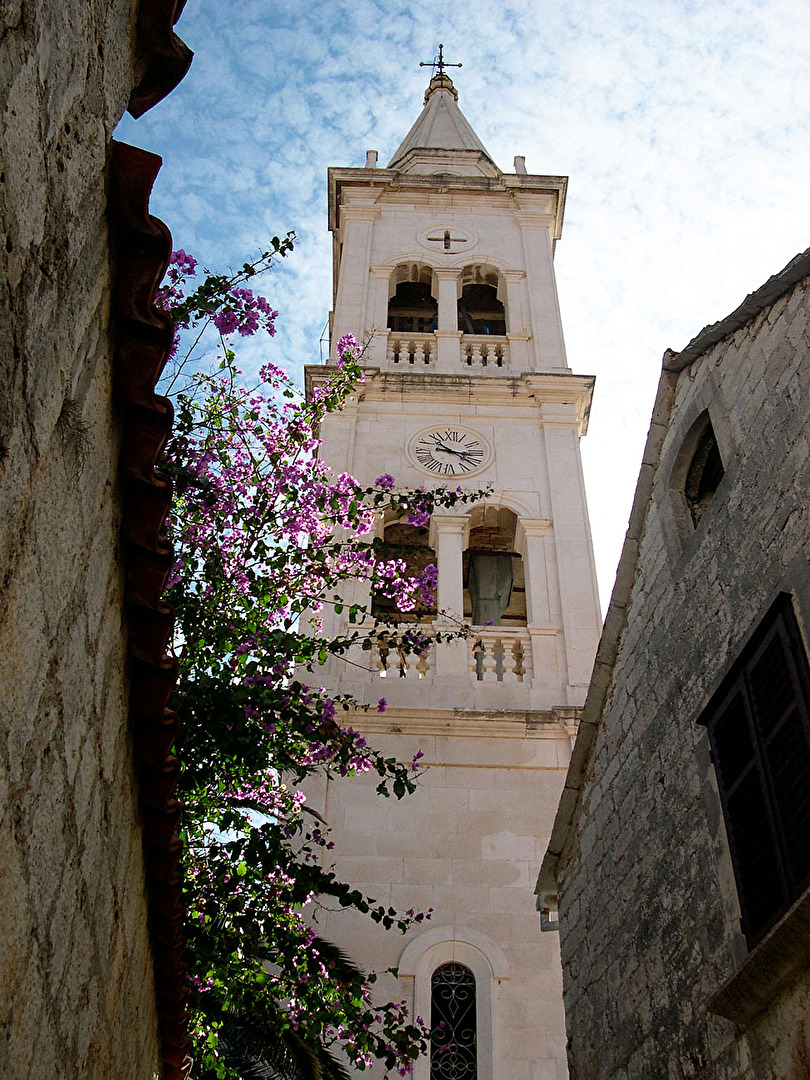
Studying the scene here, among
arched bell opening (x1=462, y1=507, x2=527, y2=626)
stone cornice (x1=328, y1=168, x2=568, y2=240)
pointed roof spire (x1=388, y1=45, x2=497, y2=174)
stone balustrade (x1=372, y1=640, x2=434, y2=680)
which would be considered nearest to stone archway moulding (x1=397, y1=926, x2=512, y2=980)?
stone balustrade (x1=372, y1=640, x2=434, y2=680)

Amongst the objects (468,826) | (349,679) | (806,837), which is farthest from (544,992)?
(806,837)

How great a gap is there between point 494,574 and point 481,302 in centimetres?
749

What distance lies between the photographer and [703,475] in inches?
254

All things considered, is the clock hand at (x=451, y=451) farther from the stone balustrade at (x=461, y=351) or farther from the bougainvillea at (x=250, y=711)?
the bougainvillea at (x=250, y=711)

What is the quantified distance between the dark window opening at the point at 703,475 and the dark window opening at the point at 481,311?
14.2 metres

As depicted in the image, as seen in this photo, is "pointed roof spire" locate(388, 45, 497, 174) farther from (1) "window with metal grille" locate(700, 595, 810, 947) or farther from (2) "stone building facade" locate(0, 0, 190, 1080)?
(2) "stone building facade" locate(0, 0, 190, 1080)

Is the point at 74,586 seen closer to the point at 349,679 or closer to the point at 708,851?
the point at 708,851

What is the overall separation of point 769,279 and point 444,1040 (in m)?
8.04

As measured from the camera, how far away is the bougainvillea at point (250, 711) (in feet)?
20.3

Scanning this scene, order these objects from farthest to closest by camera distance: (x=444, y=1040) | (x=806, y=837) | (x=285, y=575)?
(x=444, y=1040) < (x=285, y=575) < (x=806, y=837)

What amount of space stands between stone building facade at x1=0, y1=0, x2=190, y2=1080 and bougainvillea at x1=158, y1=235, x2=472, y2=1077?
278 cm

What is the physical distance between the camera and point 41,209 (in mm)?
2260

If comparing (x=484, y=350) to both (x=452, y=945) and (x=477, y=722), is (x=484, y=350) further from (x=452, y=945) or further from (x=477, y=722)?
(x=452, y=945)

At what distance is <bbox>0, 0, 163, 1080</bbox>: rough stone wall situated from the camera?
2168 millimetres
